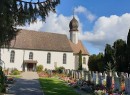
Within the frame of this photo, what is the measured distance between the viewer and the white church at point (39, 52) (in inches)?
2328

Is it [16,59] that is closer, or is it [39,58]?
[16,59]

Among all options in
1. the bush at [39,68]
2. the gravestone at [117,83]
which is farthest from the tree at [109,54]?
the bush at [39,68]

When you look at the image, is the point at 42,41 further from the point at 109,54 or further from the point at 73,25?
the point at 109,54

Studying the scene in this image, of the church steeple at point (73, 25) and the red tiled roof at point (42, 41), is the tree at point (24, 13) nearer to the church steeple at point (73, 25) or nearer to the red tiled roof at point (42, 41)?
the red tiled roof at point (42, 41)

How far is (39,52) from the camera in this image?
6150 cm

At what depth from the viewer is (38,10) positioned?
11469 millimetres

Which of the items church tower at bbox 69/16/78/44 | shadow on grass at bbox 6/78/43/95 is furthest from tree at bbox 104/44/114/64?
church tower at bbox 69/16/78/44

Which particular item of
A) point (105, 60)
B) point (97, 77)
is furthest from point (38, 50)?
point (97, 77)

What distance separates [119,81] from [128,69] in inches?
599

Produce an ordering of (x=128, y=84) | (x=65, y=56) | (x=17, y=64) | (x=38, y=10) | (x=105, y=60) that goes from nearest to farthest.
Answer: (x=38, y=10) → (x=128, y=84) → (x=105, y=60) → (x=17, y=64) → (x=65, y=56)

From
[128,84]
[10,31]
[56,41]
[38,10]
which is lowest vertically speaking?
[128,84]

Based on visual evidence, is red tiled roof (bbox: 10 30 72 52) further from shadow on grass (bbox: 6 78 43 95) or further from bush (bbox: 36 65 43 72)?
shadow on grass (bbox: 6 78 43 95)

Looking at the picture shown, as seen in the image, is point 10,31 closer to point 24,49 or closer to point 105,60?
point 105,60

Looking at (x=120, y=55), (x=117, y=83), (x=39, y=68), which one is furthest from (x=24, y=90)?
(x=39, y=68)
